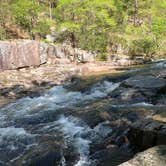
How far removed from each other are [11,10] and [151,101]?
100ft

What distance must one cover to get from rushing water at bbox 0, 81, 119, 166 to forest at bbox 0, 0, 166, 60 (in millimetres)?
21382

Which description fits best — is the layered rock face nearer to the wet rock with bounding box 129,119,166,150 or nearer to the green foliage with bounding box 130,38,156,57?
the green foliage with bounding box 130,38,156,57

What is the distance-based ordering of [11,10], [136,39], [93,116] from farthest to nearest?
[136,39], [11,10], [93,116]

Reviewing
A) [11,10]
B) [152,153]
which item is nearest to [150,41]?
[11,10]

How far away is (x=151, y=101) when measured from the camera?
16078 mm

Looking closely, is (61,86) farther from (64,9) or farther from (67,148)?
(64,9)

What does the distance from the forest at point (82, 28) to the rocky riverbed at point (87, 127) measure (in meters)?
22.4

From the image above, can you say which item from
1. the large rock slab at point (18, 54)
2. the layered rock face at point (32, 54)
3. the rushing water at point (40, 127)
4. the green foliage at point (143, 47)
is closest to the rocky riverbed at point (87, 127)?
the rushing water at point (40, 127)

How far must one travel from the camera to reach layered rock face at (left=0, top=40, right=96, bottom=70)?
104 ft

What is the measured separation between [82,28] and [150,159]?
36656mm

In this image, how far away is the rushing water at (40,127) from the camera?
11195mm

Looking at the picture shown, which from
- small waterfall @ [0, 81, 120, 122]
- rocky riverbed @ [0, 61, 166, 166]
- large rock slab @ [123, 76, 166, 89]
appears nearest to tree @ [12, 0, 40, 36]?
small waterfall @ [0, 81, 120, 122]

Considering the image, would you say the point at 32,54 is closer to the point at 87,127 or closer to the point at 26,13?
the point at 26,13

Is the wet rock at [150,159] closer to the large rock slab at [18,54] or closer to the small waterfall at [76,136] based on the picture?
the small waterfall at [76,136]
